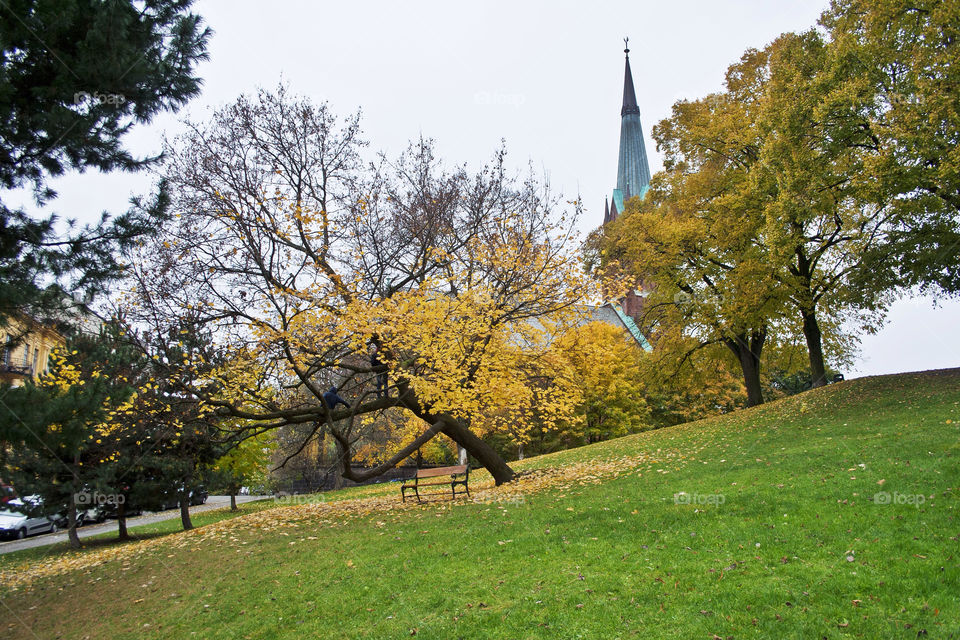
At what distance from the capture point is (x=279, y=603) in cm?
670

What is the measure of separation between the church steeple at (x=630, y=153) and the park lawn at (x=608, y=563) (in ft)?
166

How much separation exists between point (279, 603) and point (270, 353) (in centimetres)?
566

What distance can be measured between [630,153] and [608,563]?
62048 millimetres

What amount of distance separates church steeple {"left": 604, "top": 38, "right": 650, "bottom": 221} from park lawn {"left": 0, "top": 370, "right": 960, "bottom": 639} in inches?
1990

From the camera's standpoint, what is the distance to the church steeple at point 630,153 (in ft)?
197

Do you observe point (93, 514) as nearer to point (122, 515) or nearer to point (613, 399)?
point (122, 515)

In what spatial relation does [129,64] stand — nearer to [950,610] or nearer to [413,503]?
[950,610]

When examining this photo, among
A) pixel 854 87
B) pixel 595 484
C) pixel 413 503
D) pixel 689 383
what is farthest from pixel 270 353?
pixel 689 383

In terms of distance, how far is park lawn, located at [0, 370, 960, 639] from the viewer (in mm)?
4953

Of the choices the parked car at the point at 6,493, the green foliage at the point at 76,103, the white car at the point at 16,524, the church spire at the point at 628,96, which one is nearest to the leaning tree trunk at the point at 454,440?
the parked car at the point at 6,493

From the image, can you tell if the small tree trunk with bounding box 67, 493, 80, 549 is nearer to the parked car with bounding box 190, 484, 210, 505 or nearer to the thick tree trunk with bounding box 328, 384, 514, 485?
the parked car with bounding box 190, 484, 210, 505

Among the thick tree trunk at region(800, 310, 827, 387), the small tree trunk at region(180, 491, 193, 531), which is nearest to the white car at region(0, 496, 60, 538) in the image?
the small tree trunk at region(180, 491, 193, 531)

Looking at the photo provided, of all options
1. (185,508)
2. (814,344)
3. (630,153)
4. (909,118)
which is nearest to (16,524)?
(185,508)

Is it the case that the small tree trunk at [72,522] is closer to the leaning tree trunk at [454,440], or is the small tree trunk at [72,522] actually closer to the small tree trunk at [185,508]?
the small tree trunk at [185,508]
